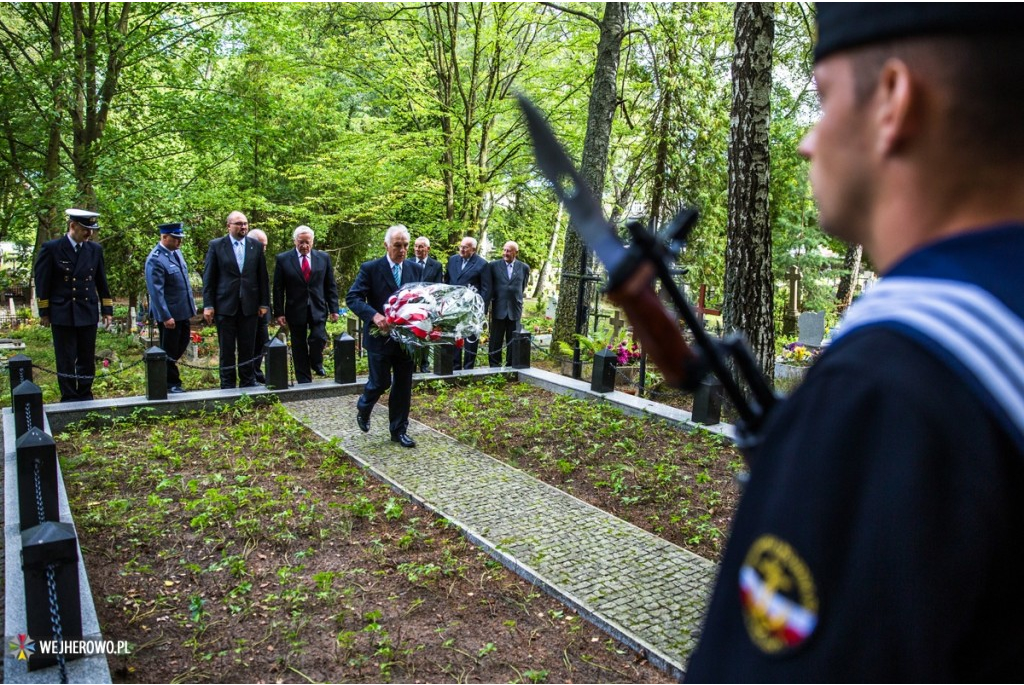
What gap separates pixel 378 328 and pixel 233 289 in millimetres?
3493

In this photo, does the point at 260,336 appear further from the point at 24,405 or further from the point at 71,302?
the point at 24,405

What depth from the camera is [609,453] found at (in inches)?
306

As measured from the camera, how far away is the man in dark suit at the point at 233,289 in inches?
385

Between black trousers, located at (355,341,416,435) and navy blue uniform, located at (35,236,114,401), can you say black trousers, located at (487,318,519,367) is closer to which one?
black trousers, located at (355,341,416,435)

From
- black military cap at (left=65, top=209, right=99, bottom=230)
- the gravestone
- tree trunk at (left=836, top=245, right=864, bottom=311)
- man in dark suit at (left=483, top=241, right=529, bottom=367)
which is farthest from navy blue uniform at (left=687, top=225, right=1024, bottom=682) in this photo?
tree trunk at (left=836, top=245, right=864, bottom=311)

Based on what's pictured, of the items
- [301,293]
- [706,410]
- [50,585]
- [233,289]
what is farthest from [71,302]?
[706,410]

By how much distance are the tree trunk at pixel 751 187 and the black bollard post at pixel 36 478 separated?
23.5 ft

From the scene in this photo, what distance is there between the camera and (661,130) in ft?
53.9

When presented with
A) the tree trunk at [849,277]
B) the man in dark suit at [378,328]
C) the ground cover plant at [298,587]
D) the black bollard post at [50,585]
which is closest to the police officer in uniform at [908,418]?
the ground cover plant at [298,587]

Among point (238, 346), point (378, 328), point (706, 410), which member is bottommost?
point (706, 410)

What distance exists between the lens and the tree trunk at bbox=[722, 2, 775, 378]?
780cm

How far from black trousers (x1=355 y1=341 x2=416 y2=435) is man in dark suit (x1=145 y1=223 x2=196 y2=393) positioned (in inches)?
135

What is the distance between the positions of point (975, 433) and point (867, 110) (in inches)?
15.9

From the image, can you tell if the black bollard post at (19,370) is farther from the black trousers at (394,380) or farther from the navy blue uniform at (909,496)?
the navy blue uniform at (909,496)
